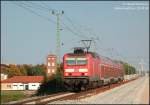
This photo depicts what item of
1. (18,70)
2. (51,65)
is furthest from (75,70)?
(18,70)

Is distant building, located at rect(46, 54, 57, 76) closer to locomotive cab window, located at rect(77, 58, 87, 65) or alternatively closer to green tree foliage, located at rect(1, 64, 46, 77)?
locomotive cab window, located at rect(77, 58, 87, 65)

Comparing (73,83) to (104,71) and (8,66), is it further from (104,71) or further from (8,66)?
(8,66)

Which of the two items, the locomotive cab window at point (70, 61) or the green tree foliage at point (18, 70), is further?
the green tree foliage at point (18, 70)

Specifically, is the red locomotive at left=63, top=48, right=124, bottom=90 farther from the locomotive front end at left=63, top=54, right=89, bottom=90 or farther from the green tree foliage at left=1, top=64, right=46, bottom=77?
the green tree foliage at left=1, top=64, right=46, bottom=77

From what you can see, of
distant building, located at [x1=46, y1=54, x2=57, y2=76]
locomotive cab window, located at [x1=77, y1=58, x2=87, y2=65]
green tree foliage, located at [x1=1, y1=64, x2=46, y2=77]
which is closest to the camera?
locomotive cab window, located at [x1=77, y1=58, x2=87, y2=65]

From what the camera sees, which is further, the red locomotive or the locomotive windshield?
the locomotive windshield

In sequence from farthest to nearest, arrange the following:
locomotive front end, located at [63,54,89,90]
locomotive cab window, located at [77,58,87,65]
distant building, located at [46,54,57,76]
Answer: distant building, located at [46,54,57,76] → locomotive cab window, located at [77,58,87,65] → locomotive front end, located at [63,54,89,90]

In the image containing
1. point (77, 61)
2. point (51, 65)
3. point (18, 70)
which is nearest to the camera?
point (77, 61)

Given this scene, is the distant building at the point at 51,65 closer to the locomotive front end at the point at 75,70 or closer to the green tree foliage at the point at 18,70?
the locomotive front end at the point at 75,70

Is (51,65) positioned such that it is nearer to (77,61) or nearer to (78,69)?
(77,61)

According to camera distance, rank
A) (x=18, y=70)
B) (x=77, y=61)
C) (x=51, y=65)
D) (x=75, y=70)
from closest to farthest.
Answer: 1. (x=75, y=70)
2. (x=77, y=61)
3. (x=51, y=65)
4. (x=18, y=70)

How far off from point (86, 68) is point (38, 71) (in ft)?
325

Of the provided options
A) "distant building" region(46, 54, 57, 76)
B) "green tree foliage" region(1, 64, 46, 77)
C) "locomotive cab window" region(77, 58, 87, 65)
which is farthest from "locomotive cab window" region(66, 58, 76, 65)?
"green tree foliage" region(1, 64, 46, 77)

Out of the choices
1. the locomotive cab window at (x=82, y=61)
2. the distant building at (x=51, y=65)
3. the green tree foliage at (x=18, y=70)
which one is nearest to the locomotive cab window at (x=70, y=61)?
the locomotive cab window at (x=82, y=61)
